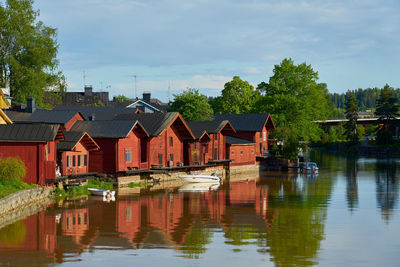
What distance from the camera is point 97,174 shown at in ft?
187

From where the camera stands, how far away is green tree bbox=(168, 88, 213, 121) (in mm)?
94438

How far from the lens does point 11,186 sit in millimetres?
44000

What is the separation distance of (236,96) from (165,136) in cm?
4693

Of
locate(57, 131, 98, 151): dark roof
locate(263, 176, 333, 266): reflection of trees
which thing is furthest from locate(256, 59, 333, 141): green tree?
locate(57, 131, 98, 151): dark roof

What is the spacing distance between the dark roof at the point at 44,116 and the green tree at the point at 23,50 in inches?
442

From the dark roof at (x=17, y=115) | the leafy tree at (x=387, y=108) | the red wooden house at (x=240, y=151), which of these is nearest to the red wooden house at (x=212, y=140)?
the red wooden house at (x=240, y=151)

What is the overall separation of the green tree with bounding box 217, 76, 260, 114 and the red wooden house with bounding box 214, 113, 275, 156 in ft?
64.7

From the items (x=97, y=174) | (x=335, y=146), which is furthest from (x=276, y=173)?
(x=335, y=146)

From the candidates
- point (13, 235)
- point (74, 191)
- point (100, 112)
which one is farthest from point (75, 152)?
point (100, 112)

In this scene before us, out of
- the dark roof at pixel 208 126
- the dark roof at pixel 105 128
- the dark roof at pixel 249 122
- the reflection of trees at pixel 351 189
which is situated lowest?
the reflection of trees at pixel 351 189

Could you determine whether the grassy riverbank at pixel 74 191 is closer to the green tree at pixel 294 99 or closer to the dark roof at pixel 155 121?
the dark roof at pixel 155 121

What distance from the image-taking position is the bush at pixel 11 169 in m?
45.0

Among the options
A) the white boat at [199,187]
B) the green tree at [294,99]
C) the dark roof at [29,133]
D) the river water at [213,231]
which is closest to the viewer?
the river water at [213,231]

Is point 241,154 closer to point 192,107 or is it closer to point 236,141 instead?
point 236,141
